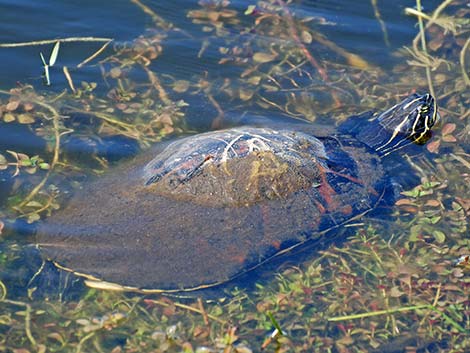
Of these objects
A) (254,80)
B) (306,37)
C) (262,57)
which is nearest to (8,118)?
(254,80)

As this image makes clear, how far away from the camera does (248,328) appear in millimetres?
3740

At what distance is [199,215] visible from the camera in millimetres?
3842

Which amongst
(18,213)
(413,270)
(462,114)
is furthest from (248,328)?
(462,114)

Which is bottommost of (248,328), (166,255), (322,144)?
(248,328)

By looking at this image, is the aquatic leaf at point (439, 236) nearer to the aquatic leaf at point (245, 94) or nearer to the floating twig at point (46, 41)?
the aquatic leaf at point (245, 94)

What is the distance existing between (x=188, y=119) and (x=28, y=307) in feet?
5.98

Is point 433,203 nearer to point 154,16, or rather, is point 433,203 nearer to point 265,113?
point 265,113

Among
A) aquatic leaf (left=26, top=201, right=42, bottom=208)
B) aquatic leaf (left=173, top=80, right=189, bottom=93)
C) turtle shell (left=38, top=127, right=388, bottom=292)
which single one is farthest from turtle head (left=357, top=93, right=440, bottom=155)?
aquatic leaf (left=26, top=201, right=42, bottom=208)

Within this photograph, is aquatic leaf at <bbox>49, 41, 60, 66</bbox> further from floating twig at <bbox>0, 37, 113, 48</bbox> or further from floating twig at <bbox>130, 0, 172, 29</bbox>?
floating twig at <bbox>130, 0, 172, 29</bbox>

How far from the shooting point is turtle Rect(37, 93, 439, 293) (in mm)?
3732

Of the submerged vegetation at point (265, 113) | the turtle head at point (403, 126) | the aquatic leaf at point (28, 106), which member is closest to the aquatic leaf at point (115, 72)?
the submerged vegetation at point (265, 113)

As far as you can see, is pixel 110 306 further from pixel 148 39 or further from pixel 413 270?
pixel 148 39

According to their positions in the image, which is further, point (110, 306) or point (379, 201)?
point (379, 201)

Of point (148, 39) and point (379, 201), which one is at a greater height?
point (148, 39)
